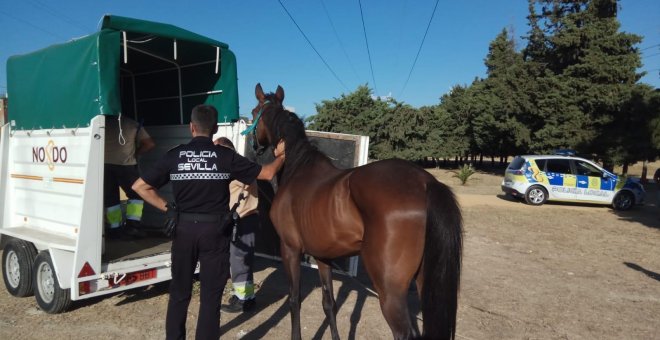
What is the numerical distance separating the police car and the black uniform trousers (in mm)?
13448

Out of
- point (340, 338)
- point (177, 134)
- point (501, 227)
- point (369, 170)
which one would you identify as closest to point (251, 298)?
point (340, 338)

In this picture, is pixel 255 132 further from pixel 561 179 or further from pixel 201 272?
pixel 561 179

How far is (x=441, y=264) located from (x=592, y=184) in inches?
531

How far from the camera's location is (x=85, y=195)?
376cm

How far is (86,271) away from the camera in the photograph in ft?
12.4

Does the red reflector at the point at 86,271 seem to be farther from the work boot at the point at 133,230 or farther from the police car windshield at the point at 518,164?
the police car windshield at the point at 518,164

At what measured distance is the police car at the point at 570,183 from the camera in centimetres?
1345

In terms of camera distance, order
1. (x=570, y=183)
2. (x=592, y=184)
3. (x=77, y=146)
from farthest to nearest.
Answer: (x=570, y=183) < (x=592, y=184) < (x=77, y=146)

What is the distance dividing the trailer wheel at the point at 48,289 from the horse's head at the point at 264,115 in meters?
2.32

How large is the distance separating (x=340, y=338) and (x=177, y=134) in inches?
149

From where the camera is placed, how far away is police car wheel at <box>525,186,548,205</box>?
14117 mm

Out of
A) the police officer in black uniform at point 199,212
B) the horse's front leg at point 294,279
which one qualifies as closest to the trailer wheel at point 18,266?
the police officer in black uniform at point 199,212

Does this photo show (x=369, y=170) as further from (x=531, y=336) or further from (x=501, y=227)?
(x=501, y=227)

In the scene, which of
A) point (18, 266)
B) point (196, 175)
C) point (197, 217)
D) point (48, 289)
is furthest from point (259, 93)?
point (18, 266)
